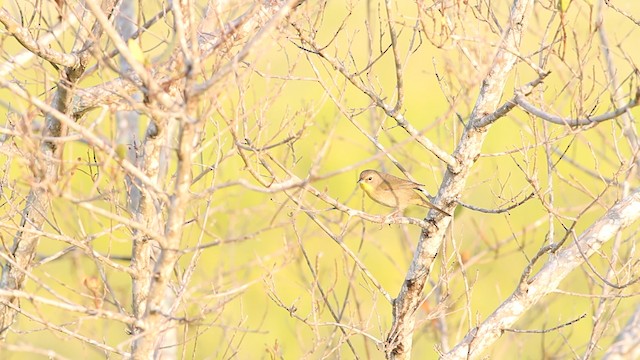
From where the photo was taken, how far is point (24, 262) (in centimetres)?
525

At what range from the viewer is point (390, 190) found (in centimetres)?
671

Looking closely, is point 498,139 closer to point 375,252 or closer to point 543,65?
point 375,252

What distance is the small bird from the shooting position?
6457 millimetres

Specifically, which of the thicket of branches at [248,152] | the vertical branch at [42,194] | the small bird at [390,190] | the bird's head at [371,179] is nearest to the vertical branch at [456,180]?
the thicket of branches at [248,152]

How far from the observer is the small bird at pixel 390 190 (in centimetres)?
646

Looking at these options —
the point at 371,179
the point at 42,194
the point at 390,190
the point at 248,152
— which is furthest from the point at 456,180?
the point at 42,194

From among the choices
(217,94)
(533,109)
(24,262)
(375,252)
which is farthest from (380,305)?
(217,94)

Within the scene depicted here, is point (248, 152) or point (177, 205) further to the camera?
point (248, 152)

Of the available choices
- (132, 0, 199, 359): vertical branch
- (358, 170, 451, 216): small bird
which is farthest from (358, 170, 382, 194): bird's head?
(132, 0, 199, 359): vertical branch

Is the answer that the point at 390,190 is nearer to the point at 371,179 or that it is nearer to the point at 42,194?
the point at 371,179

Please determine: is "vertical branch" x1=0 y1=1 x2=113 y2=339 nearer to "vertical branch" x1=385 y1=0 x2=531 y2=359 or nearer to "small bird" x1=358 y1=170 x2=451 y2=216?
"vertical branch" x1=385 y1=0 x2=531 y2=359

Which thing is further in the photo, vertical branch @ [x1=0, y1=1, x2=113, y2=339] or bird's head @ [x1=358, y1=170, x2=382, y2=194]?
bird's head @ [x1=358, y1=170, x2=382, y2=194]

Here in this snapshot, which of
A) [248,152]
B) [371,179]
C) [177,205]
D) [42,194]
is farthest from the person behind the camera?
[371,179]

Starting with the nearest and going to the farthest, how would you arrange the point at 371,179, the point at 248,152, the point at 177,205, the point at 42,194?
the point at 177,205, the point at 248,152, the point at 42,194, the point at 371,179
